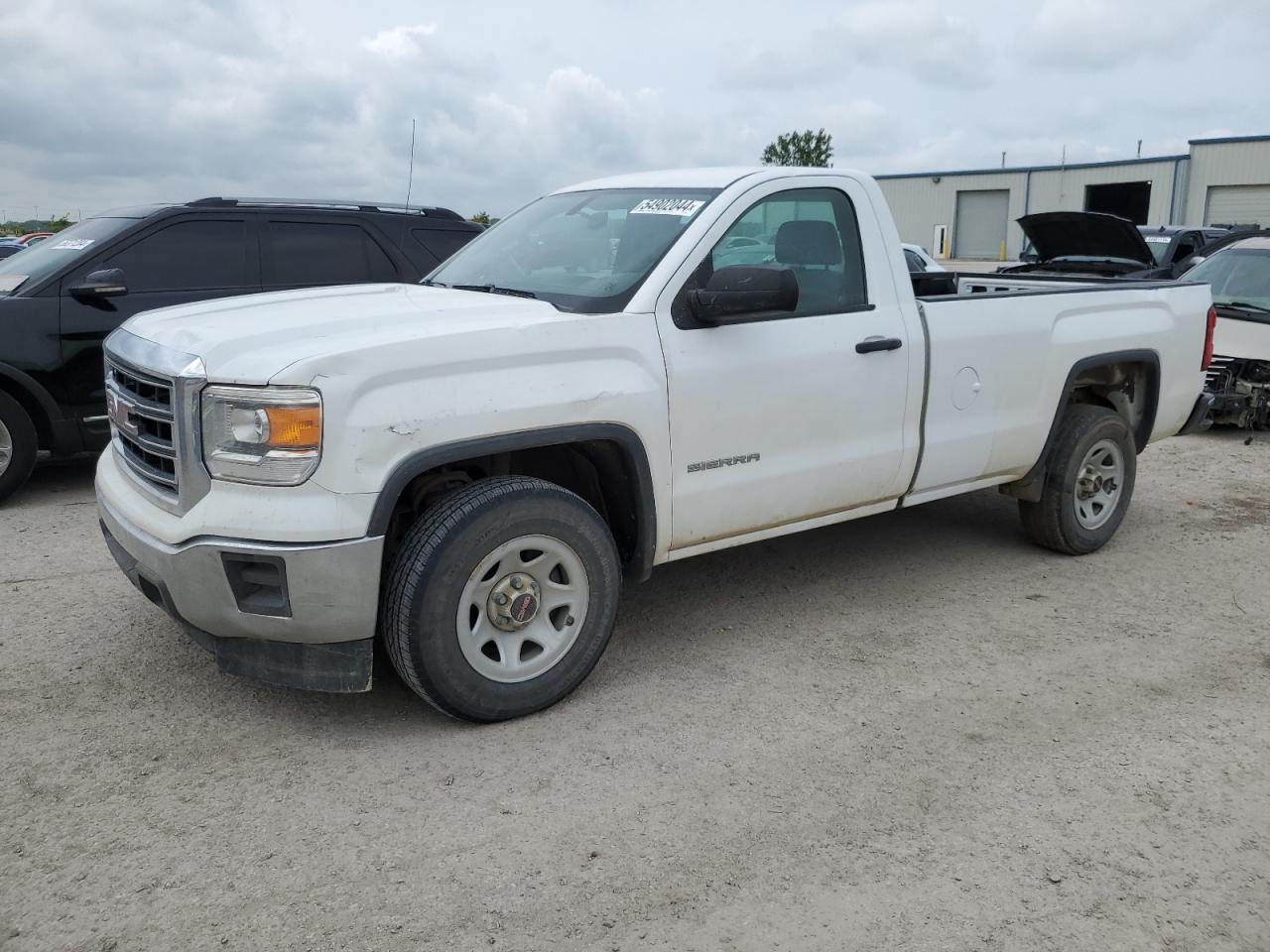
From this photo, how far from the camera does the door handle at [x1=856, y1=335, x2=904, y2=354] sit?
4473 millimetres

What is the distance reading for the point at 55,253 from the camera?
6.98 metres

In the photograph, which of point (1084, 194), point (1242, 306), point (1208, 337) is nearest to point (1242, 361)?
point (1242, 306)

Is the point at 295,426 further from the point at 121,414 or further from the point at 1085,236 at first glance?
the point at 1085,236

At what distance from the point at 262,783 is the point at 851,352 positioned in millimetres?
2731

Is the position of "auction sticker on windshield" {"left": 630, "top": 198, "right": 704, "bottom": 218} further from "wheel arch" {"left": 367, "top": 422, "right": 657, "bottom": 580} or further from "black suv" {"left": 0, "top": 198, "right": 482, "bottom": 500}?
"black suv" {"left": 0, "top": 198, "right": 482, "bottom": 500}

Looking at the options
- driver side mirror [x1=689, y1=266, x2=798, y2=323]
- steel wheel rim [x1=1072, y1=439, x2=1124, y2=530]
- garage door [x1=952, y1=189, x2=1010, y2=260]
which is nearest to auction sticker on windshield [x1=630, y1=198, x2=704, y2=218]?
driver side mirror [x1=689, y1=266, x2=798, y2=323]

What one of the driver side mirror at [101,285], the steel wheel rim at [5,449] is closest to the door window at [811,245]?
the driver side mirror at [101,285]

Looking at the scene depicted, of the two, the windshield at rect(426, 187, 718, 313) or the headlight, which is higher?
the windshield at rect(426, 187, 718, 313)

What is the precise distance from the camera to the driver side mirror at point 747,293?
3.89 m

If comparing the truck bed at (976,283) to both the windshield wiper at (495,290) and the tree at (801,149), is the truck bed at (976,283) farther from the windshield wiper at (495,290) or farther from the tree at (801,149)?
the tree at (801,149)

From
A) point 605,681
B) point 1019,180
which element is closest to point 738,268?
point 605,681

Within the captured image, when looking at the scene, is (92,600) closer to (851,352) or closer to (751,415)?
(751,415)

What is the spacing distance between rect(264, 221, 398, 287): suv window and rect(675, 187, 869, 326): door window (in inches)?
159

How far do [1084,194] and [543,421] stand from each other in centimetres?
4792
